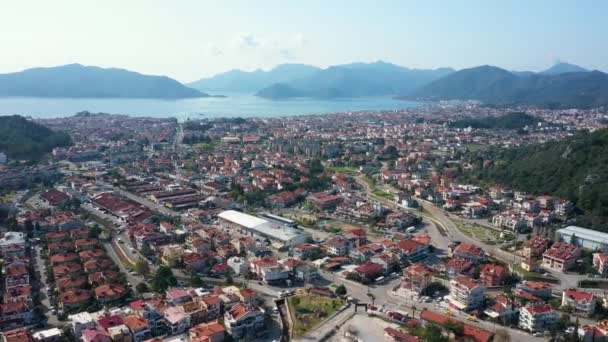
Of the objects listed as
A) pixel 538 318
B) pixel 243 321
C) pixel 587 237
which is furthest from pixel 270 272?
pixel 587 237

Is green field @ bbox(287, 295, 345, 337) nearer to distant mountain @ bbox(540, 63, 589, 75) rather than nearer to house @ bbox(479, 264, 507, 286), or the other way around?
house @ bbox(479, 264, 507, 286)

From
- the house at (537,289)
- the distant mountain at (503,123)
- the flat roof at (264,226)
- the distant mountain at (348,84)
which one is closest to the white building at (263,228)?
the flat roof at (264,226)

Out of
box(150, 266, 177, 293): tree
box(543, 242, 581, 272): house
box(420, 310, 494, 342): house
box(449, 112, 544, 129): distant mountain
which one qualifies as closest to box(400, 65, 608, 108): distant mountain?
box(449, 112, 544, 129): distant mountain

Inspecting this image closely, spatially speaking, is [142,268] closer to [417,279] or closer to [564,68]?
[417,279]

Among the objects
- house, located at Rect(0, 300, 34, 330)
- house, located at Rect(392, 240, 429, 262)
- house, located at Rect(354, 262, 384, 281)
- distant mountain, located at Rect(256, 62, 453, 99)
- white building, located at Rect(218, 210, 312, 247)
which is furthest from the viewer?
distant mountain, located at Rect(256, 62, 453, 99)

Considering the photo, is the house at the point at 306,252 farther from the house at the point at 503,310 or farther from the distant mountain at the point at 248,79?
the distant mountain at the point at 248,79
